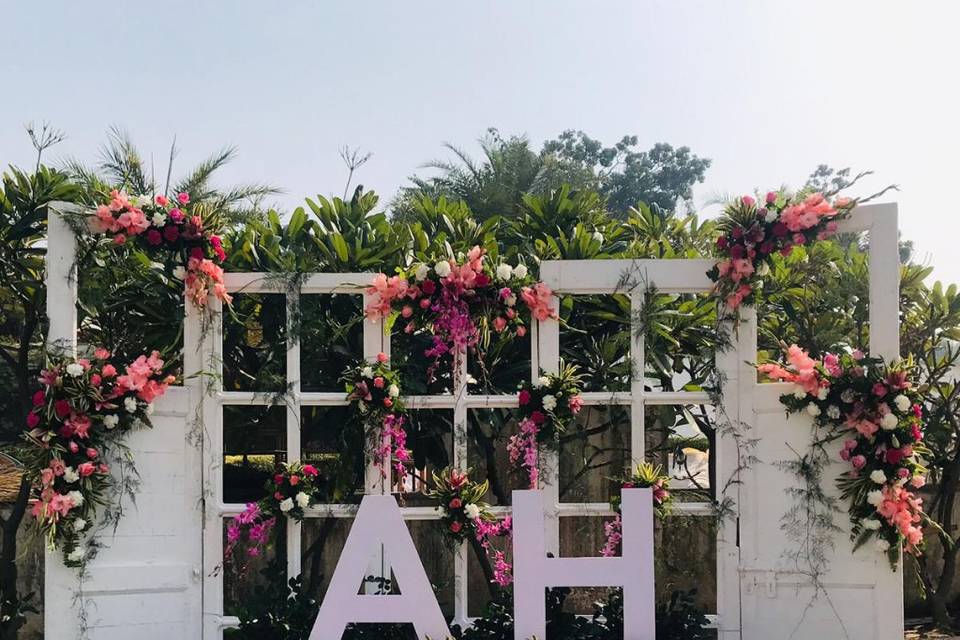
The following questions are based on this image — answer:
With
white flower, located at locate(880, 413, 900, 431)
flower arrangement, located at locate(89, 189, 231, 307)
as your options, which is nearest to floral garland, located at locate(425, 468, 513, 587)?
flower arrangement, located at locate(89, 189, 231, 307)

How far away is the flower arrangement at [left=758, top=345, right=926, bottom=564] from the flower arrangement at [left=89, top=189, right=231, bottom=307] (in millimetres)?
2568

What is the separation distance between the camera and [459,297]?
3.68 meters

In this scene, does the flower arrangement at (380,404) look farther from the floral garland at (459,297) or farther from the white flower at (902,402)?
the white flower at (902,402)

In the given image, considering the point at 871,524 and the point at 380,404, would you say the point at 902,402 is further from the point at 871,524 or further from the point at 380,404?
the point at 380,404

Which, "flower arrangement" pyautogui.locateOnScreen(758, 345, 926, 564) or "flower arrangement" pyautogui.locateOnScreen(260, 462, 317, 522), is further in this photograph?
"flower arrangement" pyautogui.locateOnScreen(260, 462, 317, 522)

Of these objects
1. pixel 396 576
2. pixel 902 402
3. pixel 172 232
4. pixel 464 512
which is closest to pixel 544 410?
pixel 464 512

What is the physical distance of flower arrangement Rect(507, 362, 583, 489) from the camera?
3.66 meters

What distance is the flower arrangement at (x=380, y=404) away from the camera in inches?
→ 144

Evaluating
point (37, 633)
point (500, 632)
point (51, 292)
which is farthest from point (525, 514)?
point (37, 633)

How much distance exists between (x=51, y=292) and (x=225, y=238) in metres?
0.82

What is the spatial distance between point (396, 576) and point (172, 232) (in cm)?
183

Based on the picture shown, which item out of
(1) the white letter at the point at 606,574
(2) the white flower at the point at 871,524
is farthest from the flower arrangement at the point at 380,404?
(2) the white flower at the point at 871,524

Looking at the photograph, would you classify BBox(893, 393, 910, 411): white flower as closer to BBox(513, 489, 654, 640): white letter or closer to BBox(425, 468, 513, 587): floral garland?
BBox(513, 489, 654, 640): white letter

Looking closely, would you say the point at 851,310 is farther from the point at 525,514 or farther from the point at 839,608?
the point at 525,514
